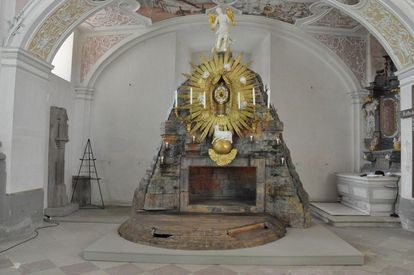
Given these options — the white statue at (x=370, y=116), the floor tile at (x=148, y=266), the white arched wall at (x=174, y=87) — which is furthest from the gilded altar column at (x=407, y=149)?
the floor tile at (x=148, y=266)

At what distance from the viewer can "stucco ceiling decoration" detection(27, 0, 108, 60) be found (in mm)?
5770

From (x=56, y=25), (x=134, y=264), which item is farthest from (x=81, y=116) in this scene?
→ (x=134, y=264)

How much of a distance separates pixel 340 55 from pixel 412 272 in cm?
667

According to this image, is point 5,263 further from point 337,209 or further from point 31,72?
point 337,209

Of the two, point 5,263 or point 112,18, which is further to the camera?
point 112,18

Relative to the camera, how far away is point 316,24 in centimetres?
899

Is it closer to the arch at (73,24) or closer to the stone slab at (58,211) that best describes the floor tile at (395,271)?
the arch at (73,24)

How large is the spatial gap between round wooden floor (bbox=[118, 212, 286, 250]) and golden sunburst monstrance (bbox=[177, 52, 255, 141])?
1.63 meters

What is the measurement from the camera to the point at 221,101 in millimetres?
6238

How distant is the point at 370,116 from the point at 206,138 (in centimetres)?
539

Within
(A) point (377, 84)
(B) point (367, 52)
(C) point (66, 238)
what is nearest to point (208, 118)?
(C) point (66, 238)

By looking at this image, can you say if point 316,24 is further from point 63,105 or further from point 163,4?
point 63,105

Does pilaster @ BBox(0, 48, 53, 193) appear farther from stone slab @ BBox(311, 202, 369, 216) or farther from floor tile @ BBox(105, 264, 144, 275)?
stone slab @ BBox(311, 202, 369, 216)

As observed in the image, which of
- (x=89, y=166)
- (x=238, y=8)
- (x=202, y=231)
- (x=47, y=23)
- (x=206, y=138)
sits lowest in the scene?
(x=202, y=231)
